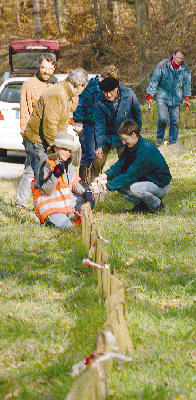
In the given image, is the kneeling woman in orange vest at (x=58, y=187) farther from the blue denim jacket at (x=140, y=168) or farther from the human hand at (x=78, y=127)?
the human hand at (x=78, y=127)

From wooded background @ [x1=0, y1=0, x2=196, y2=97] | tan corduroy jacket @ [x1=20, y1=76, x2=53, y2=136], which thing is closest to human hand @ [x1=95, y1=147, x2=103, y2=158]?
tan corduroy jacket @ [x1=20, y1=76, x2=53, y2=136]

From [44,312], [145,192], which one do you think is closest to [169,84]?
[145,192]

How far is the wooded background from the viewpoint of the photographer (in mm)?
18203

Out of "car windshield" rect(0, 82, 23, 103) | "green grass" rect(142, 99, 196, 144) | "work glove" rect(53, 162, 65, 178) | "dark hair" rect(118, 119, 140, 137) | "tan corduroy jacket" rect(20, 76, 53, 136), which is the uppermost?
"tan corduroy jacket" rect(20, 76, 53, 136)

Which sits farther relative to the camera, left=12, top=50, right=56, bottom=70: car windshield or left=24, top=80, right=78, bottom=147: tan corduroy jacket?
left=12, top=50, right=56, bottom=70: car windshield

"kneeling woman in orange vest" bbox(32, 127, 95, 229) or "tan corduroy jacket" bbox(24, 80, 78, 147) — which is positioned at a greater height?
"tan corduroy jacket" bbox(24, 80, 78, 147)

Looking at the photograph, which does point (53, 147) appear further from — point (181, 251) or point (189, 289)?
point (189, 289)

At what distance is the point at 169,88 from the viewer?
1076 centimetres

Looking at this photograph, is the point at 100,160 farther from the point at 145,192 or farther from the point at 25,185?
the point at 145,192

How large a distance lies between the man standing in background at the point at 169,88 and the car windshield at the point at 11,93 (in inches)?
102

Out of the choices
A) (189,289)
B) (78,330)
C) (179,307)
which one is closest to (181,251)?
(189,289)

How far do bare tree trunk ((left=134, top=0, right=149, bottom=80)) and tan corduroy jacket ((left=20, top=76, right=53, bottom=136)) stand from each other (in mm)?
11654

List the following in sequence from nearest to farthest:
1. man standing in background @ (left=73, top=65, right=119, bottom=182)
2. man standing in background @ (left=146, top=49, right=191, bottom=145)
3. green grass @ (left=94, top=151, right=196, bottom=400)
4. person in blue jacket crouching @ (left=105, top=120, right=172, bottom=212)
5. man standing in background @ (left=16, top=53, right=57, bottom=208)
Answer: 1. green grass @ (left=94, top=151, right=196, bottom=400)
2. person in blue jacket crouching @ (left=105, top=120, right=172, bottom=212)
3. man standing in background @ (left=16, top=53, right=57, bottom=208)
4. man standing in background @ (left=73, top=65, right=119, bottom=182)
5. man standing in background @ (left=146, top=49, right=191, bottom=145)

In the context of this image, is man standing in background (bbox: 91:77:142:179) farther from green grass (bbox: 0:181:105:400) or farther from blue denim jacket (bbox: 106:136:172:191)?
green grass (bbox: 0:181:105:400)
